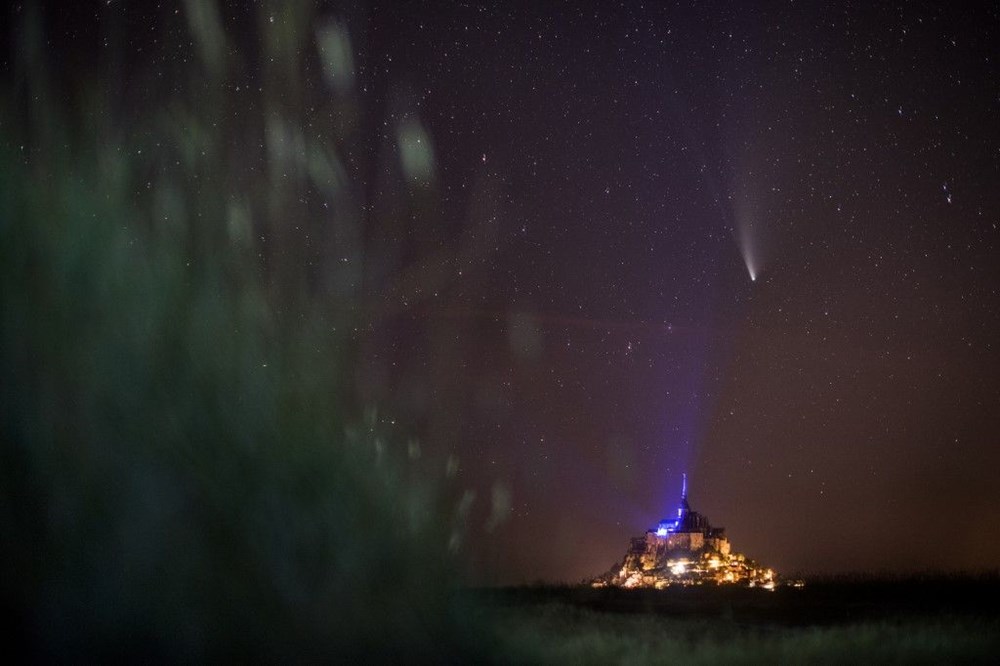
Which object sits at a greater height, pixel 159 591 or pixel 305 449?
pixel 305 449

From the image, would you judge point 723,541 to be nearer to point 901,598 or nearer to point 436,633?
point 901,598

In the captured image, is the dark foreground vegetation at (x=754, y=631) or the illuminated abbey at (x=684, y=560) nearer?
the dark foreground vegetation at (x=754, y=631)

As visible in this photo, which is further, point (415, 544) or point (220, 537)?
point (415, 544)

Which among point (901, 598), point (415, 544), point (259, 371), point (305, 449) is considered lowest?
point (901, 598)

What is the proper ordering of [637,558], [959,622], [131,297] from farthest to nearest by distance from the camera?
1. [637,558]
2. [131,297]
3. [959,622]

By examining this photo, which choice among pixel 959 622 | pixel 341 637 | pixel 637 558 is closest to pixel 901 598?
pixel 959 622
